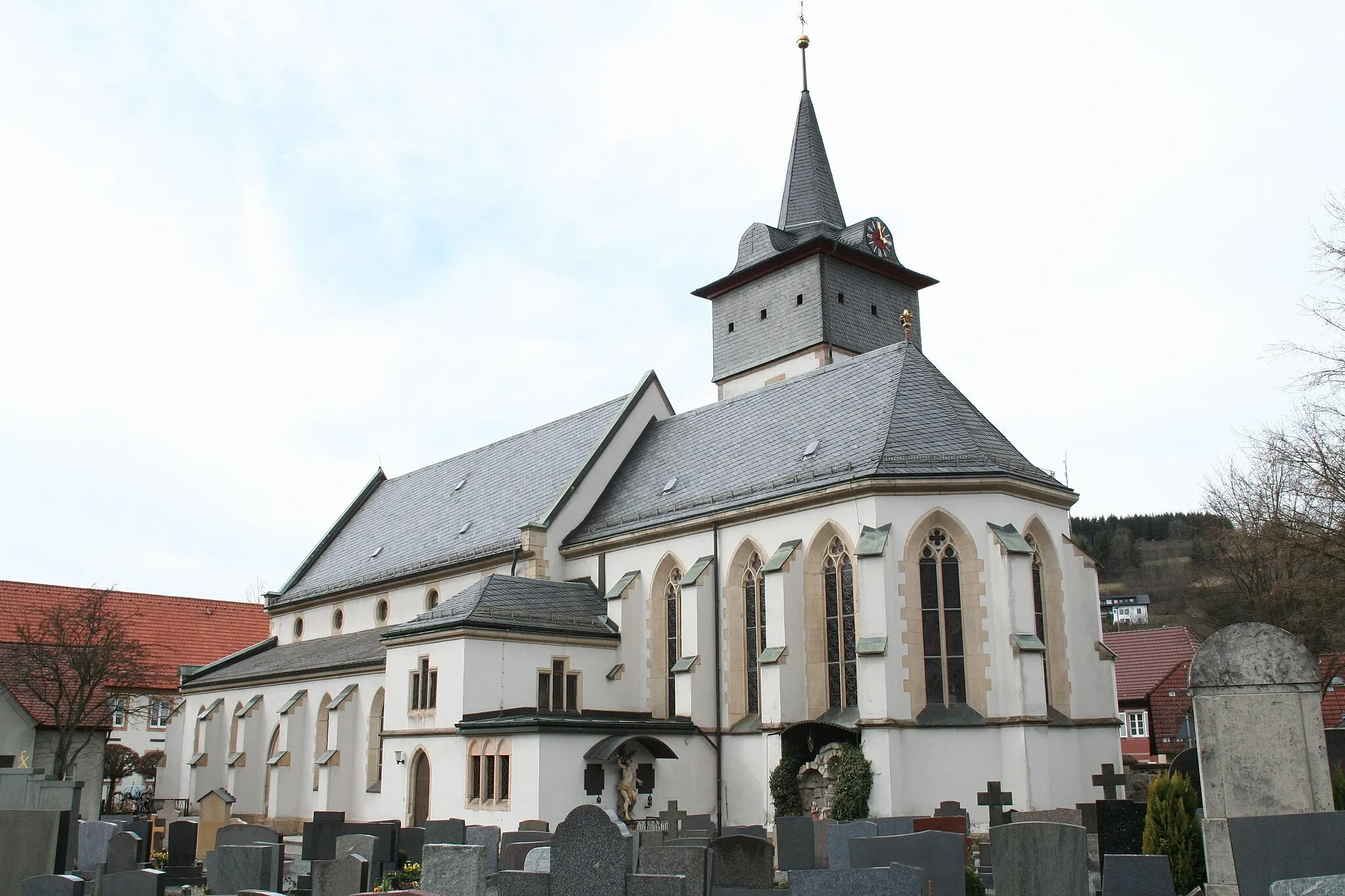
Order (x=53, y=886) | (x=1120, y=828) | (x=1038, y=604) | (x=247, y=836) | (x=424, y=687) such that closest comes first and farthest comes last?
(x=53, y=886) → (x=1120, y=828) → (x=247, y=836) → (x=1038, y=604) → (x=424, y=687)

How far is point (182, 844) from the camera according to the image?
17344mm

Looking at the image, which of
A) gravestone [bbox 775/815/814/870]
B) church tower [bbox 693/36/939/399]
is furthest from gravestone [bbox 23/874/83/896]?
church tower [bbox 693/36/939/399]

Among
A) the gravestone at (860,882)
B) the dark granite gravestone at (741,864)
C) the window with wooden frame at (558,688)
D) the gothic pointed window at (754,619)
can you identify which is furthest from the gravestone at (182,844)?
the gravestone at (860,882)

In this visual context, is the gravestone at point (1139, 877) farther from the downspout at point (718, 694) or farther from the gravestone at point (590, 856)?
the downspout at point (718, 694)

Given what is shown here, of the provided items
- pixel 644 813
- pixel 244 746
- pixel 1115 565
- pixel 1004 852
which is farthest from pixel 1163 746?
pixel 1115 565

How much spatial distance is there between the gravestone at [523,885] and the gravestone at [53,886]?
3.24 m

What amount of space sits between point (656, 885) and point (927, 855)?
12.4 ft

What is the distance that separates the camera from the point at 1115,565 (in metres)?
96.3

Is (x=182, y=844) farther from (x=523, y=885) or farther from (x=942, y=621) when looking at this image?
(x=942, y=621)

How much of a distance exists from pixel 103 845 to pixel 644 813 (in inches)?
426

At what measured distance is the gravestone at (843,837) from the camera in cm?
1321

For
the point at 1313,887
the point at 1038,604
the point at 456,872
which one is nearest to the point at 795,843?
the point at 456,872

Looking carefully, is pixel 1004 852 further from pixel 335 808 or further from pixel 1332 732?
pixel 335 808

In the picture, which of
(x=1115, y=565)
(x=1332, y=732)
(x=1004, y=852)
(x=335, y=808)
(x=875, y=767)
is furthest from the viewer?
(x=1115, y=565)
